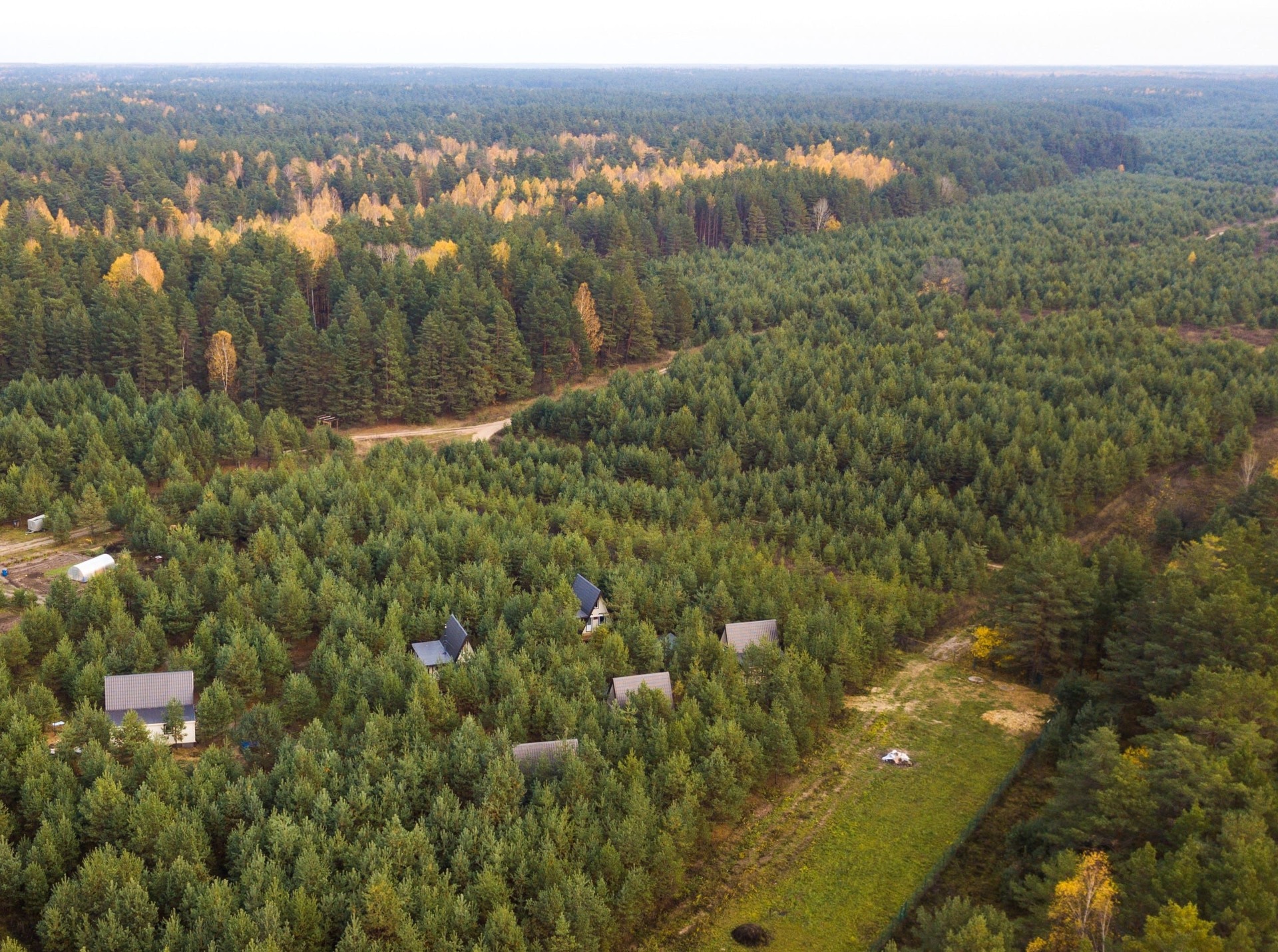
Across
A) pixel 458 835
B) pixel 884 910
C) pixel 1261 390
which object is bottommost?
pixel 884 910

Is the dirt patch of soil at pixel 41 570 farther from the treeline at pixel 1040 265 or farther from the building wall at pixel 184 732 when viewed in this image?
the treeline at pixel 1040 265

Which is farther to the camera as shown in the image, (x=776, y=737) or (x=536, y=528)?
(x=536, y=528)

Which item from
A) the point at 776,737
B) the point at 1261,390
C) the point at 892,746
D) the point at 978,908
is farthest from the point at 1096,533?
the point at 978,908

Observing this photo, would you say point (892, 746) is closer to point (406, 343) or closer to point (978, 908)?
point (978, 908)

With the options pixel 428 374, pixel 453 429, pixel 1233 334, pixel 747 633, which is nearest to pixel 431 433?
pixel 453 429

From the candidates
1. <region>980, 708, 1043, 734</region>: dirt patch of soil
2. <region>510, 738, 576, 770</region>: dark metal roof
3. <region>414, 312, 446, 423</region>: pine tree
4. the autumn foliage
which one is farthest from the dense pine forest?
<region>980, 708, 1043, 734</region>: dirt patch of soil

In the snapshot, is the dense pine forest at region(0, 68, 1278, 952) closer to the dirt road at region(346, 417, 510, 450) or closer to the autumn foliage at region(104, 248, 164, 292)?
the autumn foliage at region(104, 248, 164, 292)

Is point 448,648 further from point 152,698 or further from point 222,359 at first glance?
point 222,359

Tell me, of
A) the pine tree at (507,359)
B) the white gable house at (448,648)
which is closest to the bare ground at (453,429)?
the pine tree at (507,359)
